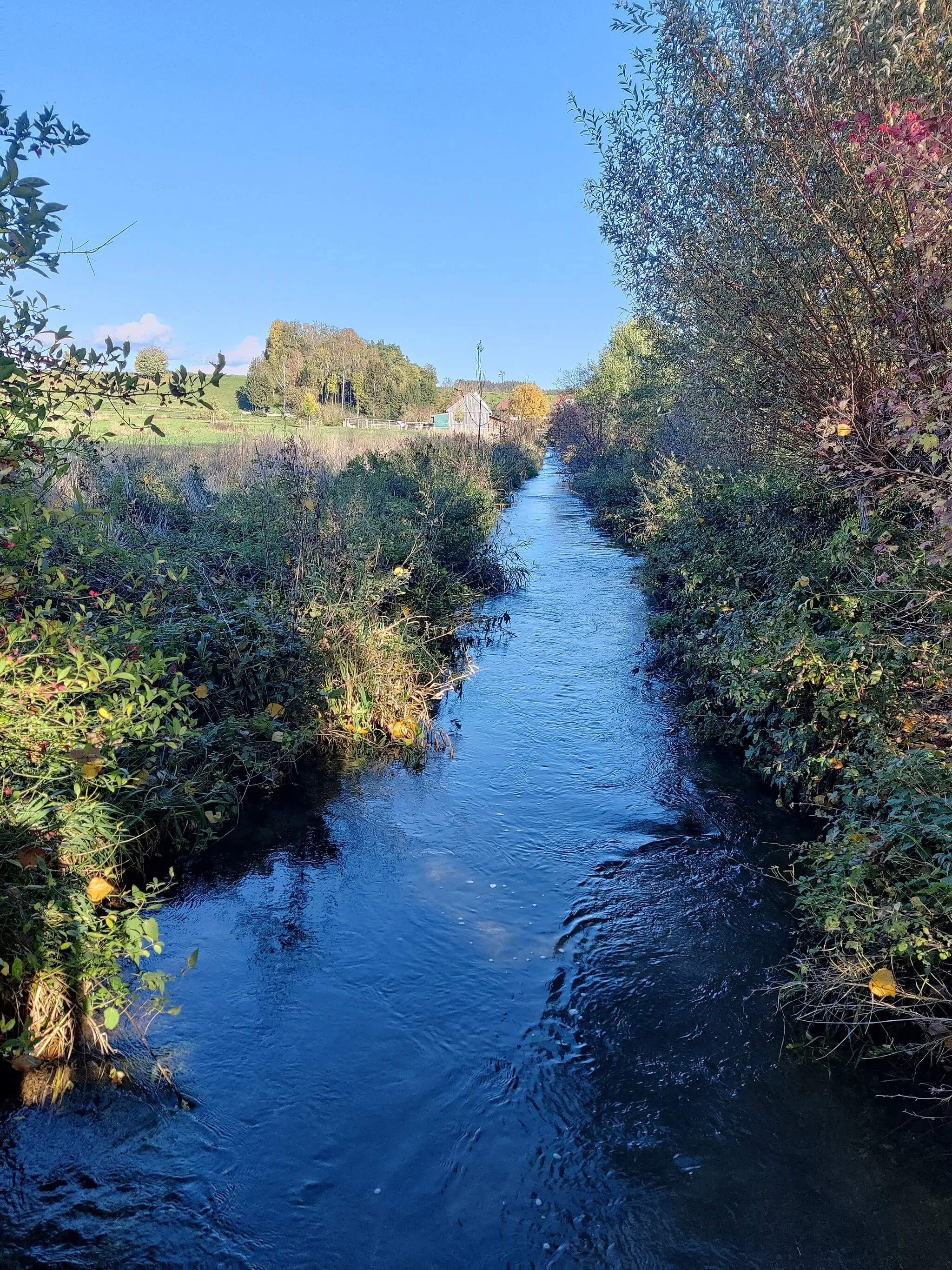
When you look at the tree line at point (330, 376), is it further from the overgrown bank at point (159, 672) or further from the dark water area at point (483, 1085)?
the dark water area at point (483, 1085)

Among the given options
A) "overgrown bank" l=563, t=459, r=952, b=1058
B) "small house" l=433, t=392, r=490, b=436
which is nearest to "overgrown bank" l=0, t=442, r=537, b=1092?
"overgrown bank" l=563, t=459, r=952, b=1058

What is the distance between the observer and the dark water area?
11.0 ft

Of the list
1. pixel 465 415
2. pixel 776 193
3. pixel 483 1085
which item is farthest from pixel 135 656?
pixel 465 415

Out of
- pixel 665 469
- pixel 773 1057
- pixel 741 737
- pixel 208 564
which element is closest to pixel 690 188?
pixel 741 737

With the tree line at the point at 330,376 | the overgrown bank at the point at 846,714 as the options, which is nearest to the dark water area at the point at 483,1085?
the overgrown bank at the point at 846,714

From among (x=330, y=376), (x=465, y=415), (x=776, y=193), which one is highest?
(x=330, y=376)

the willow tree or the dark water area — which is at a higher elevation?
the willow tree

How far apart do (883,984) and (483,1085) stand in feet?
6.45

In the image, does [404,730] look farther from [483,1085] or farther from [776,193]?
[776,193]

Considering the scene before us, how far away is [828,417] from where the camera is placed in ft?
19.9

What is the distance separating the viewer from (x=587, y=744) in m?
8.50

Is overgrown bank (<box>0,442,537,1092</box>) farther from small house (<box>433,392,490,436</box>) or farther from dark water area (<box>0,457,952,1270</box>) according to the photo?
small house (<box>433,392,490,436</box>)

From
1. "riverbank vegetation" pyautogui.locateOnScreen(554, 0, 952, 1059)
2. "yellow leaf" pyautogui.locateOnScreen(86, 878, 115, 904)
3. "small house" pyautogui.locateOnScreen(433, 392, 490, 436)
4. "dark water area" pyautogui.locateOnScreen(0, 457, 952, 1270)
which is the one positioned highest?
"small house" pyautogui.locateOnScreen(433, 392, 490, 436)

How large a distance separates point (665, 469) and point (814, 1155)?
51.2 ft
